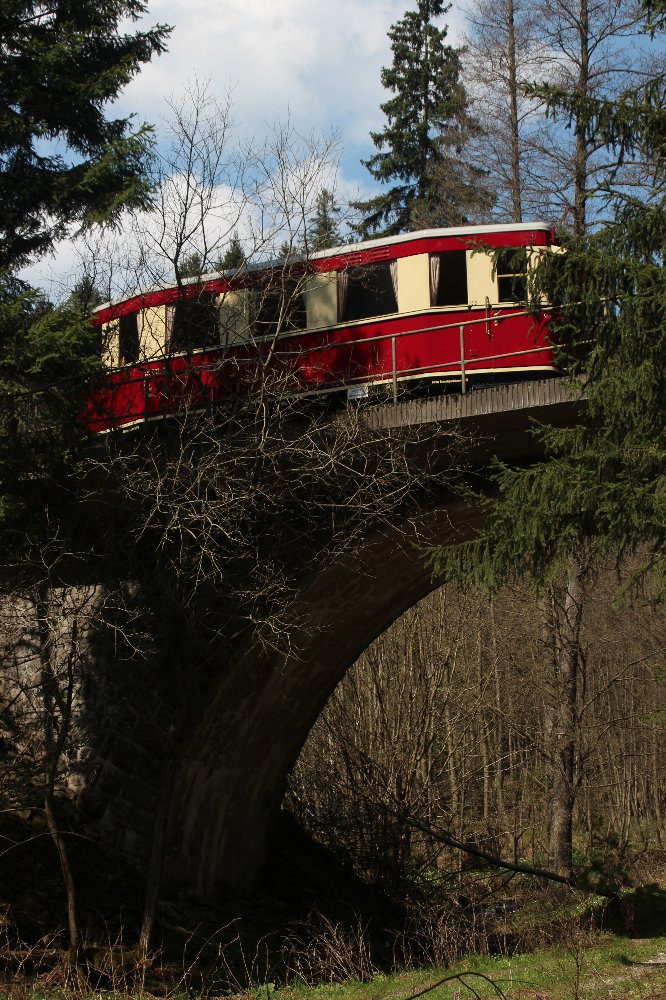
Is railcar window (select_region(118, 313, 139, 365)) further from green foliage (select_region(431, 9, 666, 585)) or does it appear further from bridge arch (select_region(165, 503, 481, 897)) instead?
green foliage (select_region(431, 9, 666, 585))

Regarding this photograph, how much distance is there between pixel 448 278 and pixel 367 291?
971 mm

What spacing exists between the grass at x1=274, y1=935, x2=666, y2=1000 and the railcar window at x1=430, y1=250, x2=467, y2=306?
6.83m

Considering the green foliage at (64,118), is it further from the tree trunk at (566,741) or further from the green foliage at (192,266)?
the tree trunk at (566,741)

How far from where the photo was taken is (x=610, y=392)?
7.80 meters

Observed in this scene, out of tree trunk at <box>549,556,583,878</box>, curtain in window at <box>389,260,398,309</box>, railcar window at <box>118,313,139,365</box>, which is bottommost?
tree trunk at <box>549,556,583,878</box>

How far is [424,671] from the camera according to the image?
55.8 feet

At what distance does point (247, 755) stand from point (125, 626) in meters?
2.84

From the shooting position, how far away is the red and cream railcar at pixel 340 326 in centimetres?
1152

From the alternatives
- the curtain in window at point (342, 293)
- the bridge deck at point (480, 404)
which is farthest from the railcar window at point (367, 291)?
the bridge deck at point (480, 404)

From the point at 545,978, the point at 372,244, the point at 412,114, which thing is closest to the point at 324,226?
the point at 372,244

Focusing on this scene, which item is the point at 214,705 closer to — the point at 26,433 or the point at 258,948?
the point at 258,948

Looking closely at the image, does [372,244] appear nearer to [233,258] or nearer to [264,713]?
[233,258]

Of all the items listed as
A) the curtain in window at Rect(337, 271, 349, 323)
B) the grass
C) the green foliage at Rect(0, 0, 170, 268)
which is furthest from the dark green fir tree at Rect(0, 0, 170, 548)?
the grass

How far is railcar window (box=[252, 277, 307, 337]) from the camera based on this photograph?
11.7 meters
